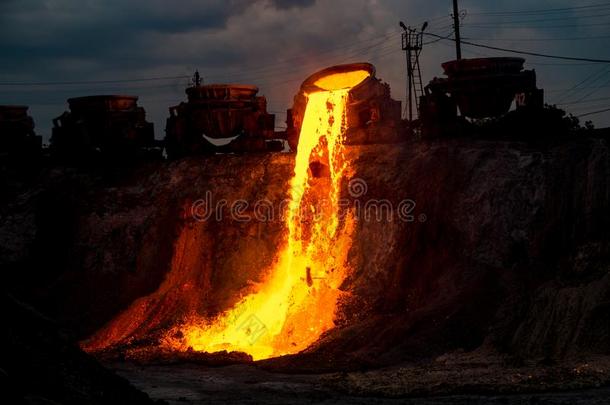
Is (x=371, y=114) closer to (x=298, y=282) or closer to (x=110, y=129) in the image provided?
(x=298, y=282)

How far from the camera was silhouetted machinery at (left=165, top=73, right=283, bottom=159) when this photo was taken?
35969mm

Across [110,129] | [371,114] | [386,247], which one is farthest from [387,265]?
[110,129]

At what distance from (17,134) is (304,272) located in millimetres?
16291

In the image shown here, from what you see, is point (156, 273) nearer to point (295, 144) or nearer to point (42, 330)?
point (295, 144)

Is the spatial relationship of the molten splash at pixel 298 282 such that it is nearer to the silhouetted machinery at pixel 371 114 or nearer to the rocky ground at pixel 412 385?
the silhouetted machinery at pixel 371 114

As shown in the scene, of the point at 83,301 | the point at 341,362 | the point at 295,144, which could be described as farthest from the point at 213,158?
the point at 341,362

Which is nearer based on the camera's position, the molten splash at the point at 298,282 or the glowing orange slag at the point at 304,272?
the glowing orange slag at the point at 304,272

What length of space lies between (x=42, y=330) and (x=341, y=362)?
8.64 meters

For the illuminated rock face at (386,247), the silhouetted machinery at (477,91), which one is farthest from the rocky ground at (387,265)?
the silhouetted machinery at (477,91)

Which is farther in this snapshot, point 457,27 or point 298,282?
point 457,27

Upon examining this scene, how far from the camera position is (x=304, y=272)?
3105 cm

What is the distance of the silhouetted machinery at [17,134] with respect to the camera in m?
41.6

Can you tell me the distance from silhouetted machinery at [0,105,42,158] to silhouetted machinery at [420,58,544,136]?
16.8 metres

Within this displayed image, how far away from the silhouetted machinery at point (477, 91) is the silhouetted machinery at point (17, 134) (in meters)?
16.8
